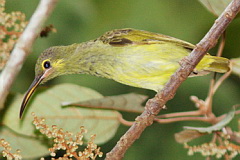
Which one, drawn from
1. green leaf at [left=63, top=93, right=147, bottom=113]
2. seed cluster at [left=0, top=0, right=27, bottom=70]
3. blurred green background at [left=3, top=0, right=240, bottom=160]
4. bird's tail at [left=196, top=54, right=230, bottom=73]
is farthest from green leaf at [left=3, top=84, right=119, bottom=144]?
bird's tail at [left=196, top=54, right=230, bottom=73]

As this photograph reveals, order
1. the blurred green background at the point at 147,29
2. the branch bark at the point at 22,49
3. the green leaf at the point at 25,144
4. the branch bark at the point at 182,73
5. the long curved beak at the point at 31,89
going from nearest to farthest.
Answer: the branch bark at the point at 182,73, the branch bark at the point at 22,49, the long curved beak at the point at 31,89, the green leaf at the point at 25,144, the blurred green background at the point at 147,29

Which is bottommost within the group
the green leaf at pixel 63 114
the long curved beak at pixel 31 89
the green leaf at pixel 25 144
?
the green leaf at pixel 25 144

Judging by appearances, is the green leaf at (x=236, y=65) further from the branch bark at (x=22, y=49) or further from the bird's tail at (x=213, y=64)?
the branch bark at (x=22, y=49)

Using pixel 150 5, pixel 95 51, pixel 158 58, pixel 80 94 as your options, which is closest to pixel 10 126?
pixel 80 94

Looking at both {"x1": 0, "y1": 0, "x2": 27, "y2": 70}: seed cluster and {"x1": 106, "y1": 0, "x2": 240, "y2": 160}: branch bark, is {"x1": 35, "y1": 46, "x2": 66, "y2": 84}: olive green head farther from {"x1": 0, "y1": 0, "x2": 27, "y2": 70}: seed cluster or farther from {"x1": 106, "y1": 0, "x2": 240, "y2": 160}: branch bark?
{"x1": 106, "y1": 0, "x2": 240, "y2": 160}: branch bark

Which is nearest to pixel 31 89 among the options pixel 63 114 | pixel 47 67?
pixel 47 67

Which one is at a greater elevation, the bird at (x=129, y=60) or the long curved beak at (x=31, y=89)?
the bird at (x=129, y=60)

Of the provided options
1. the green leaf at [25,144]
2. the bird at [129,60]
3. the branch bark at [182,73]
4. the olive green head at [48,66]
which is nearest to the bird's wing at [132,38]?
the bird at [129,60]
